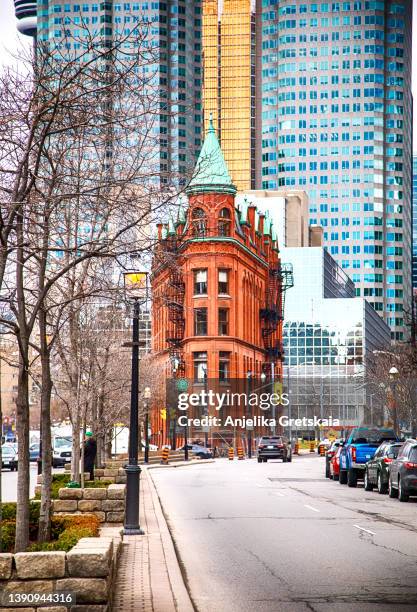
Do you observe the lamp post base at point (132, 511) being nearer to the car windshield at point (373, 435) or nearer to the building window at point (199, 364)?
the car windshield at point (373, 435)

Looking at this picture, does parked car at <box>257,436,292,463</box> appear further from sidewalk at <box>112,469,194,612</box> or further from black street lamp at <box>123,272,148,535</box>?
black street lamp at <box>123,272,148,535</box>

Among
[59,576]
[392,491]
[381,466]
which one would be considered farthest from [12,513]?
[381,466]

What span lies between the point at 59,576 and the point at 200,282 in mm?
84963

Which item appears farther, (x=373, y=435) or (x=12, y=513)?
(x=373, y=435)

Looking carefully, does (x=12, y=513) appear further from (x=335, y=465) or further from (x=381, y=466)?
(x=335, y=465)

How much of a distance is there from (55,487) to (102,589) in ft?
51.4

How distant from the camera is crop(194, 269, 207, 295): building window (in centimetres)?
→ 9450

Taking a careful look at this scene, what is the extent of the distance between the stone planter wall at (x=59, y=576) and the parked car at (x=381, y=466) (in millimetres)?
24433

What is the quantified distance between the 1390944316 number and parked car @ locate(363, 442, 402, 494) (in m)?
24.6

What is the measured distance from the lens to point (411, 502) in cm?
3150

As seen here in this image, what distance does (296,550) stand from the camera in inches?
722

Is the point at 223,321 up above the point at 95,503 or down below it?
above

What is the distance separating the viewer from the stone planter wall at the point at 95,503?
1969cm

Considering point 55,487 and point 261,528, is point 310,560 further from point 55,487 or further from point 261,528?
point 55,487
